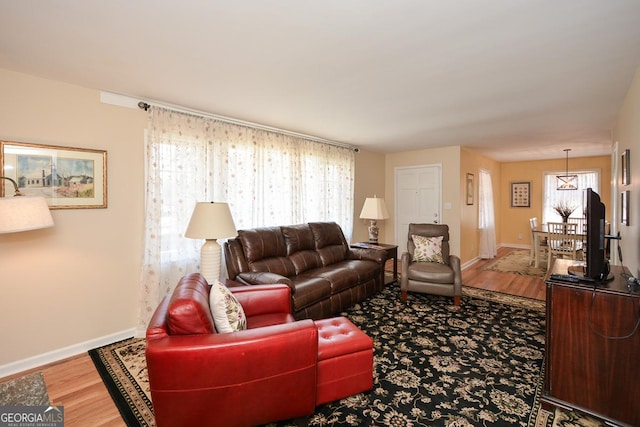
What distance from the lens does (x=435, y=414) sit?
6.04 feet

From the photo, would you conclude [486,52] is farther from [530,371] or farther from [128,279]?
[128,279]

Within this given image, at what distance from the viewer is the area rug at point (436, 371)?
1.82m

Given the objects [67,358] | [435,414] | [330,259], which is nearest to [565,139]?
[330,259]

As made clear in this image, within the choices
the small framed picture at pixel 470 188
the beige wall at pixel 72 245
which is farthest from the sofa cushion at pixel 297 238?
the small framed picture at pixel 470 188

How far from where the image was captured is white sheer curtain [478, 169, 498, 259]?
6.45m

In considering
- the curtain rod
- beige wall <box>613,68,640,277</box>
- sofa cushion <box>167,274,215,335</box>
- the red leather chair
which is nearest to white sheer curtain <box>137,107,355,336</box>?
the curtain rod

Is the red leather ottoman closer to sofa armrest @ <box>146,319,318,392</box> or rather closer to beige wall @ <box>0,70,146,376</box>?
sofa armrest @ <box>146,319,318,392</box>

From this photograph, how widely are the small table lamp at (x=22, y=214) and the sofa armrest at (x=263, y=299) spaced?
1.36m

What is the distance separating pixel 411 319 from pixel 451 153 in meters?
3.45

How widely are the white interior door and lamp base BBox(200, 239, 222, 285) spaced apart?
14.0ft

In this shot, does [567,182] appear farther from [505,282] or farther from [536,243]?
[505,282]

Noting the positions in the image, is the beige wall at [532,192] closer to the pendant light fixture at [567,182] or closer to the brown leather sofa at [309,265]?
the pendant light fixture at [567,182]

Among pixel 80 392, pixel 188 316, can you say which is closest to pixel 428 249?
pixel 188 316

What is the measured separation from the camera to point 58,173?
2543mm
